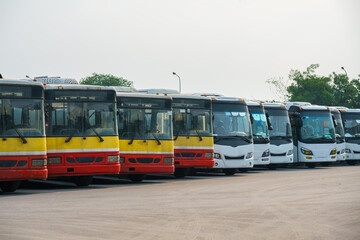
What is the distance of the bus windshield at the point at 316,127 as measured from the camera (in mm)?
33500

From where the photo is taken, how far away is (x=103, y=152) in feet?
65.1

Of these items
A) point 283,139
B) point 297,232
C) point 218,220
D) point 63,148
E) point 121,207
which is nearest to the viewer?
point 297,232

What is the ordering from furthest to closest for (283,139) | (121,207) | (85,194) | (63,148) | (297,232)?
(283,139), (63,148), (85,194), (121,207), (297,232)

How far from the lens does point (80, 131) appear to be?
65.0 ft

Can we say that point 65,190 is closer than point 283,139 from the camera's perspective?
Yes

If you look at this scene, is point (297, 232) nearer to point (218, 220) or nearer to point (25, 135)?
point (218, 220)

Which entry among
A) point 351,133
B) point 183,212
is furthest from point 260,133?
point 183,212

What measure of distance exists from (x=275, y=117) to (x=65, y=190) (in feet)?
48.9

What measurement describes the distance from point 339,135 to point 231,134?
10796 mm

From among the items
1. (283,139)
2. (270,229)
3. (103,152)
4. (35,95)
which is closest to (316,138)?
(283,139)

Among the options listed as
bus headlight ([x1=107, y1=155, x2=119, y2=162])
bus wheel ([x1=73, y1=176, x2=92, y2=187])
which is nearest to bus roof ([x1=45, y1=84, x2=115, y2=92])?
bus headlight ([x1=107, y1=155, x2=119, y2=162])

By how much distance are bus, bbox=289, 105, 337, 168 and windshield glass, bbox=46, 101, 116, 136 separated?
1509cm

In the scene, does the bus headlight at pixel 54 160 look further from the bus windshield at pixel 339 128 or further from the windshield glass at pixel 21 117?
the bus windshield at pixel 339 128

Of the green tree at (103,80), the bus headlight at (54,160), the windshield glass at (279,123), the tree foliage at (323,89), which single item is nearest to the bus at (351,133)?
the windshield glass at (279,123)
